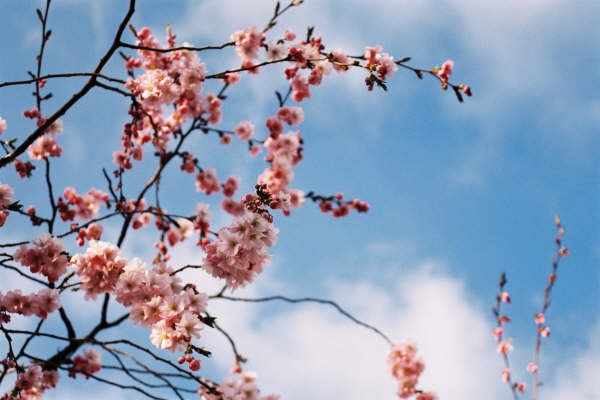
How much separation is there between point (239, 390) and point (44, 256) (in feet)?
6.66

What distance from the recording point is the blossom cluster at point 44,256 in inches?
142

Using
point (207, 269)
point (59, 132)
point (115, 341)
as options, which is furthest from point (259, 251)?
point (59, 132)

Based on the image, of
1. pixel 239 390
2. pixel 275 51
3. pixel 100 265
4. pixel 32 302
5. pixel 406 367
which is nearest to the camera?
pixel 100 265

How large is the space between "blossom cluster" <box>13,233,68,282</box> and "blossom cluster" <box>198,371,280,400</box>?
4.52 feet

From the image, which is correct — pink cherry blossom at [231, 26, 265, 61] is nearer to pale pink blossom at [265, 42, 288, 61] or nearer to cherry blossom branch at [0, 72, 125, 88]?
pale pink blossom at [265, 42, 288, 61]

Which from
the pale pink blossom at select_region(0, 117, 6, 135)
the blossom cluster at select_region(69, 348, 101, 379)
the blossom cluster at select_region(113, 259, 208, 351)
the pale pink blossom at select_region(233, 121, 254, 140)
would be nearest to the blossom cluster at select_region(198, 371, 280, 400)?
the blossom cluster at select_region(113, 259, 208, 351)

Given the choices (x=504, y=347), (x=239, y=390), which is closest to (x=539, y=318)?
(x=504, y=347)

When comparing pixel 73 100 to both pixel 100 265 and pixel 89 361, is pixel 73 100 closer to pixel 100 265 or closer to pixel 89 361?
pixel 100 265

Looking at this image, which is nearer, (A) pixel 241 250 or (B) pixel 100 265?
(A) pixel 241 250

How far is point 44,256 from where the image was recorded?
362 centimetres

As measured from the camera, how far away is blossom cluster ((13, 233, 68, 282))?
362 centimetres

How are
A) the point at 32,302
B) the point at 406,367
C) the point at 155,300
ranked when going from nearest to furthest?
the point at 155,300 < the point at 32,302 < the point at 406,367

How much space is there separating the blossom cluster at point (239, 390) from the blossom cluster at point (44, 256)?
1377 millimetres

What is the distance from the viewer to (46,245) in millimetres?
3631
